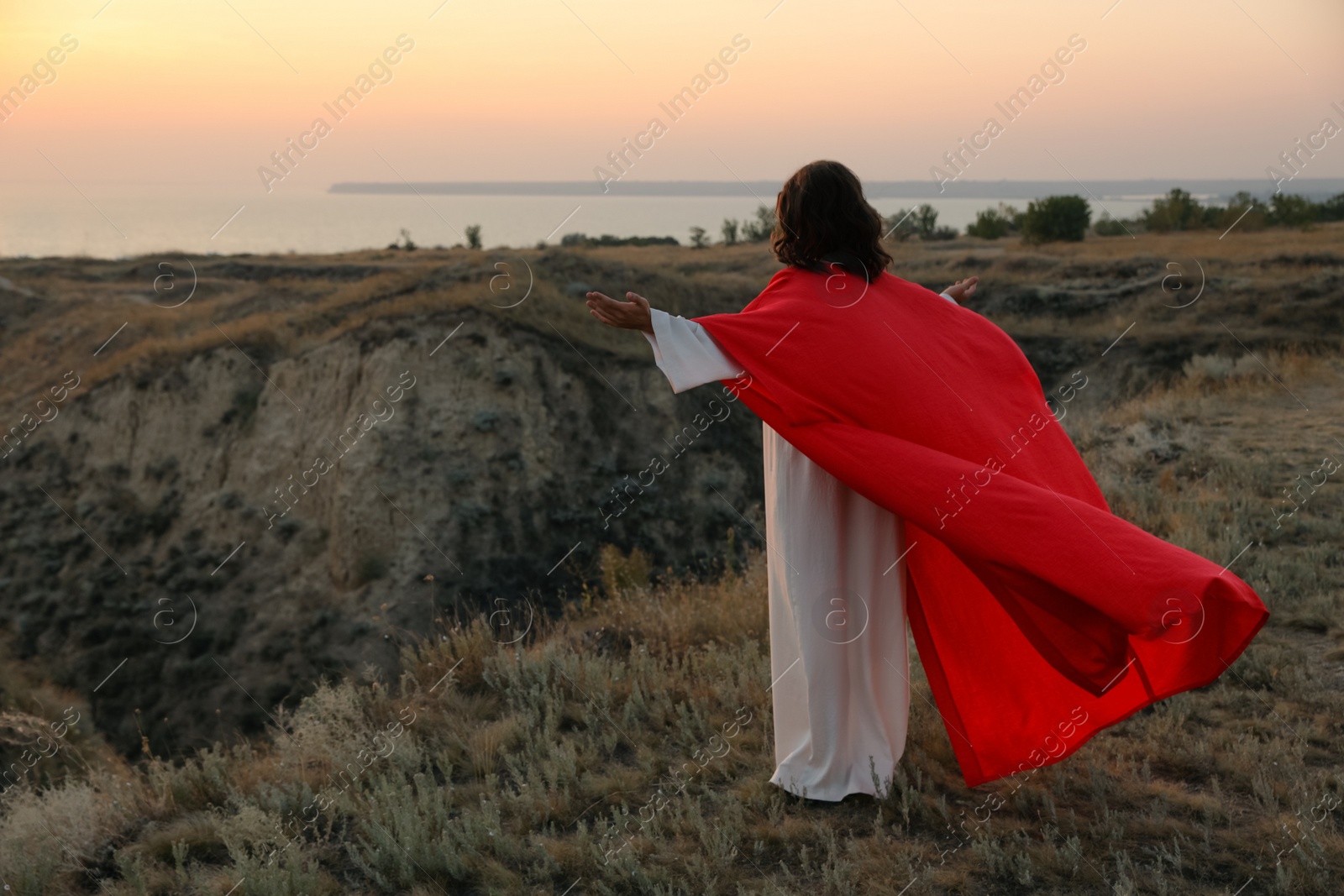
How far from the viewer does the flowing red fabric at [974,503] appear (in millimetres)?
3023

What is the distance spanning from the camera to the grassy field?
335 cm

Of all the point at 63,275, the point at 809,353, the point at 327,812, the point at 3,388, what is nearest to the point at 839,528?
the point at 809,353

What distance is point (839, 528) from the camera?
3.57m

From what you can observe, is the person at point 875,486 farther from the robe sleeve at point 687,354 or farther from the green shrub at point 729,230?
the green shrub at point 729,230

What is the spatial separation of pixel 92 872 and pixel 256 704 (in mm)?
11827

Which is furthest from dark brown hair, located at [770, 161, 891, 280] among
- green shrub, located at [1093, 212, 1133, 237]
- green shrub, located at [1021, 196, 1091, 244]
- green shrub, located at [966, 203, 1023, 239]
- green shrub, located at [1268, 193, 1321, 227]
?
green shrub, located at [1268, 193, 1321, 227]

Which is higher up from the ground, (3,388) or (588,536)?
(3,388)

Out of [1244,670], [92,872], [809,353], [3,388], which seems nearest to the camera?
[809,353]

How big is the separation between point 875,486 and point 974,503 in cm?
34

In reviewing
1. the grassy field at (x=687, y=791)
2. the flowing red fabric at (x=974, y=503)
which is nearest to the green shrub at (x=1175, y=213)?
the grassy field at (x=687, y=791)

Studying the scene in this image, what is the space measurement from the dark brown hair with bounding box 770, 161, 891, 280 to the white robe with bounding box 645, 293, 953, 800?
0.49 metres

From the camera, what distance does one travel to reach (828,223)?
345 centimetres

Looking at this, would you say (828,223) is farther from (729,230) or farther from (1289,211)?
(729,230)

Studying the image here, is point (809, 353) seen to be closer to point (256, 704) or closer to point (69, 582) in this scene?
point (256, 704)
